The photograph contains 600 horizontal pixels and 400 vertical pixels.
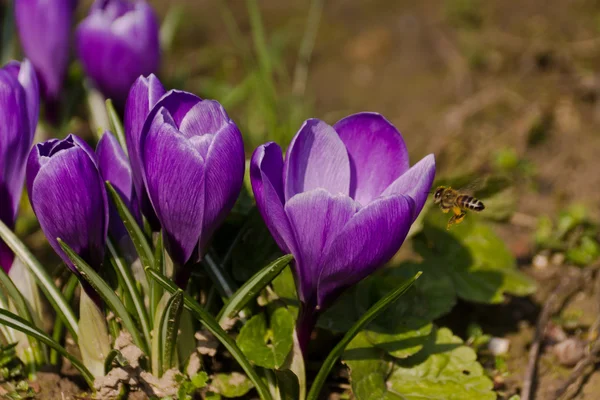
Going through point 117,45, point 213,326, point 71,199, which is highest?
point 117,45

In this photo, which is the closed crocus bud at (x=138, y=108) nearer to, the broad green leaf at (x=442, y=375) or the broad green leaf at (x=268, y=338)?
the broad green leaf at (x=268, y=338)

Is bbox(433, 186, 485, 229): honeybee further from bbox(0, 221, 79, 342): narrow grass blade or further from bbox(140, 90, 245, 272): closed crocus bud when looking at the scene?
bbox(0, 221, 79, 342): narrow grass blade

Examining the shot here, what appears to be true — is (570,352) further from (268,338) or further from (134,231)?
(134,231)

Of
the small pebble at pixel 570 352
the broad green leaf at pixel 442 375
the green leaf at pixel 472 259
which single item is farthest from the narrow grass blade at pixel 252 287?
the small pebble at pixel 570 352

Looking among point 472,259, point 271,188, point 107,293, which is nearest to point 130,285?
point 107,293

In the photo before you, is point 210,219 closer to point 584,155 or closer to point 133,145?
point 133,145

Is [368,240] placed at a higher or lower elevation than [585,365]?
higher

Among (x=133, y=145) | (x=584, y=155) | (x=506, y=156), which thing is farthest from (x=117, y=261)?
(x=584, y=155)
